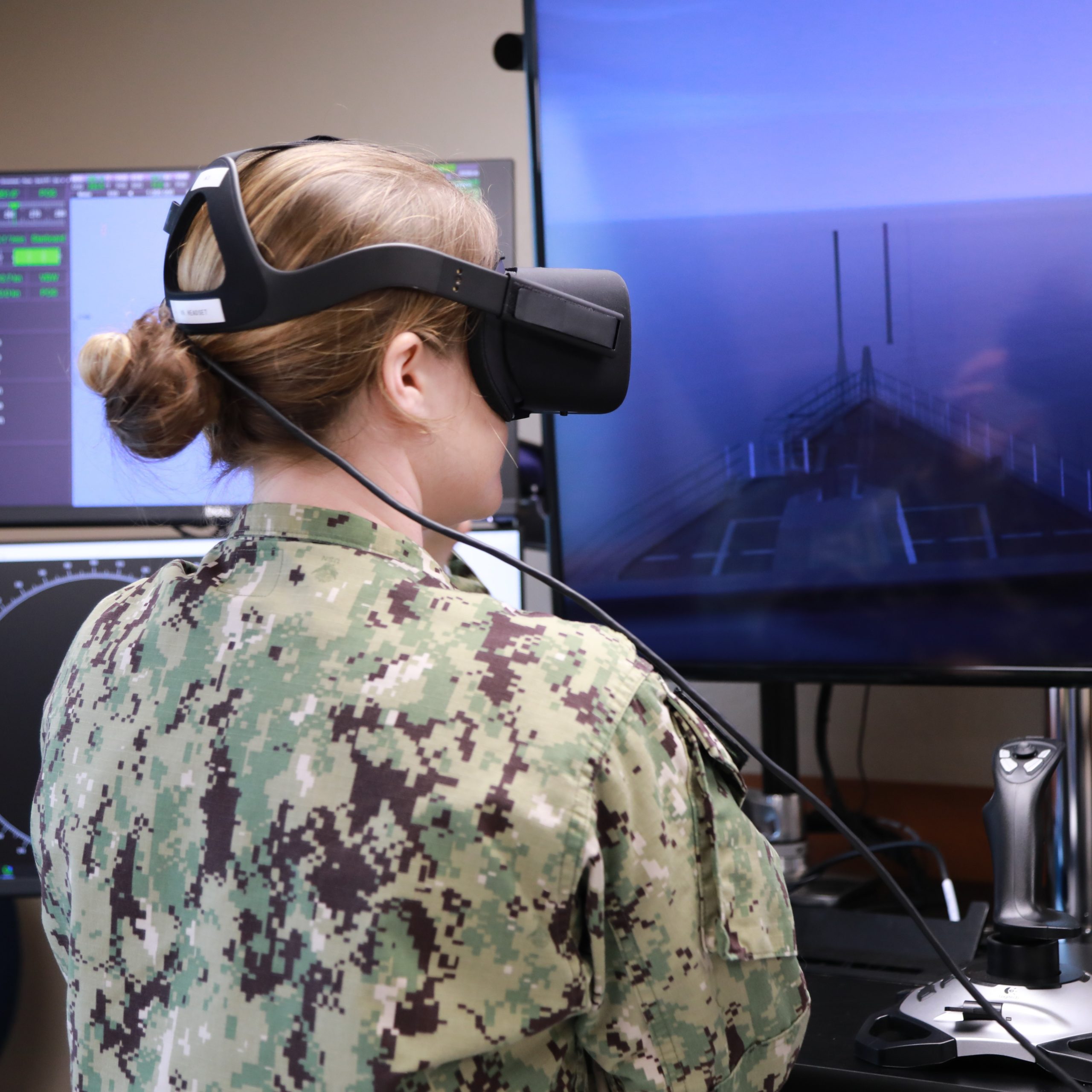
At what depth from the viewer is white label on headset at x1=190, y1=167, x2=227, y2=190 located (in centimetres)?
65

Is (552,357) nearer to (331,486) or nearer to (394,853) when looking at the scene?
(331,486)

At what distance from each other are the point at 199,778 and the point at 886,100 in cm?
94

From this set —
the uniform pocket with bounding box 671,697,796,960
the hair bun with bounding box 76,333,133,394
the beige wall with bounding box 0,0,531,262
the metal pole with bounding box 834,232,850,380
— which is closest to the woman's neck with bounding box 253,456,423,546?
the hair bun with bounding box 76,333,133,394

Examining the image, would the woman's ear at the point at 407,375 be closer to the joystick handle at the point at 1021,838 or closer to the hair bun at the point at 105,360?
the hair bun at the point at 105,360

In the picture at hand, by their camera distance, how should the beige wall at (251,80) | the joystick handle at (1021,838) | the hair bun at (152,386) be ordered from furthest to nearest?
the beige wall at (251,80)
the joystick handle at (1021,838)
the hair bun at (152,386)

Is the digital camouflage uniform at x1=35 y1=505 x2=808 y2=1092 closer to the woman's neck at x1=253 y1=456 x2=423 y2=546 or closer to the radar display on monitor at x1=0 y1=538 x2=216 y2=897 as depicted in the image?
the woman's neck at x1=253 y1=456 x2=423 y2=546

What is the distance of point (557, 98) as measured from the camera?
4.23 feet

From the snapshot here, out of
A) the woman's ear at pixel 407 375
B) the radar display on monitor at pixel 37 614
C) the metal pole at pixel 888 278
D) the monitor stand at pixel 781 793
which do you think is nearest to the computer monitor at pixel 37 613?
the radar display on monitor at pixel 37 614

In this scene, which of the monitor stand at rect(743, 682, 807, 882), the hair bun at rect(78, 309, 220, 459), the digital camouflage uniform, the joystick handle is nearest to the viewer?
the digital camouflage uniform

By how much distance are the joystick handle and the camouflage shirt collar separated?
0.55 meters

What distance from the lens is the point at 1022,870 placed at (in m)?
0.87

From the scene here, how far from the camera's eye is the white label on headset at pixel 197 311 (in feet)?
2.12

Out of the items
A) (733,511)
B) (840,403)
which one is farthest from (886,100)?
(733,511)

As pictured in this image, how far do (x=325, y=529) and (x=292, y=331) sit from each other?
121 mm
